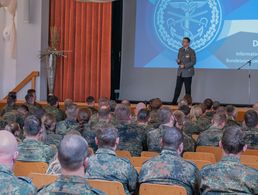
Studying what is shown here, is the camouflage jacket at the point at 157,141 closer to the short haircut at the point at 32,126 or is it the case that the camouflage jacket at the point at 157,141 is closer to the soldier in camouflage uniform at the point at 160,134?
the soldier in camouflage uniform at the point at 160,134

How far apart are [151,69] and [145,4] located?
4.80ft

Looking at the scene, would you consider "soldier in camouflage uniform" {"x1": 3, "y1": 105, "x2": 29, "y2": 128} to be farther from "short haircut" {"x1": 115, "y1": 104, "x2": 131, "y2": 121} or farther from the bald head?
the bald head

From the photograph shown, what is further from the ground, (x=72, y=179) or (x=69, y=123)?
(x=72, y=179)

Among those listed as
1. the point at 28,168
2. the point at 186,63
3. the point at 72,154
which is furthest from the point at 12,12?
the point at 72,154

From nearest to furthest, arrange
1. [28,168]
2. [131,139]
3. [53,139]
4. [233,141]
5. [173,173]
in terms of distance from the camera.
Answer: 1. [233,141]
2. [173,173]
3. [28,168]
4. [53,139]
5. [131,139]

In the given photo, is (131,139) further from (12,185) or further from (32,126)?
(12,185)

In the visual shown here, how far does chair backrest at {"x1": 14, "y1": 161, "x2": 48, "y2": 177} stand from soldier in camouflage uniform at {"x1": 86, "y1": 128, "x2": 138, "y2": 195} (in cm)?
51

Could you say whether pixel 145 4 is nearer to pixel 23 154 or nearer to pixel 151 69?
pixel 151 69

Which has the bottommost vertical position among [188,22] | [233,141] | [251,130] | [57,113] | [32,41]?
[57,113]

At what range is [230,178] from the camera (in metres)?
3.37

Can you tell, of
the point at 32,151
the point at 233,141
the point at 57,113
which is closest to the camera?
the point at 233,141

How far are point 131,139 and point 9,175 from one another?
9.16ft

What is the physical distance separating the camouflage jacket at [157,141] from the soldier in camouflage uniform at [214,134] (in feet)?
0.66

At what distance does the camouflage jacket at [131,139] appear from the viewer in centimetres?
564
